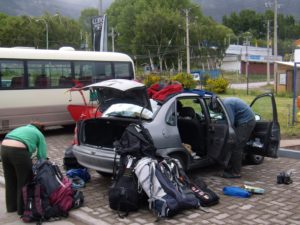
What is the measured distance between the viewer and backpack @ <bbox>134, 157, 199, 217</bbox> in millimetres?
5734

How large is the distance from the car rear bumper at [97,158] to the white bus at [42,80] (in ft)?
20.3

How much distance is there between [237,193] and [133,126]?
6.18 feet

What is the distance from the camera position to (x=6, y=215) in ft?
20.5

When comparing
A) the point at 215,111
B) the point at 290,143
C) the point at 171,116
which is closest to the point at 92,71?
the point at 290,143

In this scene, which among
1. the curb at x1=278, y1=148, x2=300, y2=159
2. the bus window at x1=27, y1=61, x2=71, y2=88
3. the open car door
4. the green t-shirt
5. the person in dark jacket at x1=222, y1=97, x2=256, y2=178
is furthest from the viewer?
the bus window at x1=27, y1=61, x2=71, y2=88

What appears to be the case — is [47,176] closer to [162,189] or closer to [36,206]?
[36,206]

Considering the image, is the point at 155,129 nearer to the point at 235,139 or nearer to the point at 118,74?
the point at 235,139

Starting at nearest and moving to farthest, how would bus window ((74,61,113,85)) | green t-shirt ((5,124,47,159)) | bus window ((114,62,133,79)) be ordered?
green t-shirt ((5,124,47,159)) → bus window ((74,61,113,85)) → bus window ((114,62,133,79))

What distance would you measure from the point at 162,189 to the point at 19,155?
1930 millimetres

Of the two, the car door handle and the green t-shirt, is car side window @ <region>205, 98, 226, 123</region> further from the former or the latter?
the green t-shirt

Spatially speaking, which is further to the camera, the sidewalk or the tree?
the tree

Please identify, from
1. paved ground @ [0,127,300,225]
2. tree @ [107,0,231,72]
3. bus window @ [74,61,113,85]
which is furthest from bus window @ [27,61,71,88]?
tree @ [107,0,231,72]

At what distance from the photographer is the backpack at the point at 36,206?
5840 mm

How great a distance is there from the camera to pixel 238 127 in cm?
798
